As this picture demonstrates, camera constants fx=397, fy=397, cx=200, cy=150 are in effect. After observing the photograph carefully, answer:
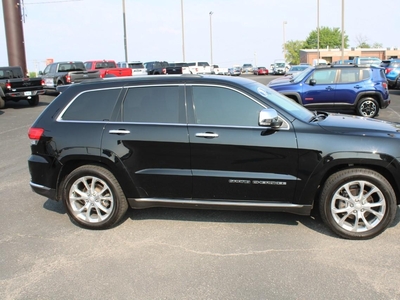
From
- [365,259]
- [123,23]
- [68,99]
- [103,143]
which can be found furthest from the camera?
[123,23]

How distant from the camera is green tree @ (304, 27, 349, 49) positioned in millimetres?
104438

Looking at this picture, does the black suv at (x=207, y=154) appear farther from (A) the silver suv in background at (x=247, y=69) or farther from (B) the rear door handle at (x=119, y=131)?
(A) the silver suv in background at (x=247, y=69)

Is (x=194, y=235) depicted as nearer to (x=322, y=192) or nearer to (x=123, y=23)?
(x=322, y=192)

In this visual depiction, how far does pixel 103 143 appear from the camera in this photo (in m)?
4.51

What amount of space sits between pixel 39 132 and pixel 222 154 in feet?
7.36

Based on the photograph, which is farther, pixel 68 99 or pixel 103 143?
pixel 68 99


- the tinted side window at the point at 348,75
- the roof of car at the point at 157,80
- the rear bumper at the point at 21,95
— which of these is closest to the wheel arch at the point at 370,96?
the tinted side window at the point at 348,75

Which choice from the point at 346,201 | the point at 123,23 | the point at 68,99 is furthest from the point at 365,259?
the point at 123,23

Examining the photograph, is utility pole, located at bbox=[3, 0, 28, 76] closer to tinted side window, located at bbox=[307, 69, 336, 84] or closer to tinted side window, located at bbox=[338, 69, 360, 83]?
tinted side window, located at bbox=[307, 69, 336, 84]

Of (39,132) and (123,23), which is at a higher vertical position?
(123,23)

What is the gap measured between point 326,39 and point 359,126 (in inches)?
4311

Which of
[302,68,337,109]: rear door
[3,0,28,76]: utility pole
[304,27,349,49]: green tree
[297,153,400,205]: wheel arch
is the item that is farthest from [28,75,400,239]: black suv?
[304,27,349,49]: green tree

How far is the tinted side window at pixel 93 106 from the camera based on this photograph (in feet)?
15.3

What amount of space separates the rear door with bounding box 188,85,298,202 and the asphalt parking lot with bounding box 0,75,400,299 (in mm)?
506
